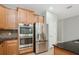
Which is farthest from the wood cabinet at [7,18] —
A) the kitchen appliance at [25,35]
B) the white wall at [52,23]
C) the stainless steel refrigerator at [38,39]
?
the white wall at [52,23]

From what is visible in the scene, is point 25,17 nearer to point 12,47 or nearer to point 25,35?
point 25,35

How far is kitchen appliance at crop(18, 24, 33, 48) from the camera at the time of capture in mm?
2953

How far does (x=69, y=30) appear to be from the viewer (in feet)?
7.52

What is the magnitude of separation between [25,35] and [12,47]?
489mm

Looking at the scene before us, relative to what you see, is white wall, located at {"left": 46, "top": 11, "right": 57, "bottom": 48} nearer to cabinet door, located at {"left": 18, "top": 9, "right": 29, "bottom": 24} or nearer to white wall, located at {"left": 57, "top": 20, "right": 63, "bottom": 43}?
white wall, located at {"left": 57, "top": 20, "right": 63, "bottom": 43}

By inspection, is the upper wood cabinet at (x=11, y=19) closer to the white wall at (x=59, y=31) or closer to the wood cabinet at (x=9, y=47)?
the wood cabinet at (x=9, y=47)

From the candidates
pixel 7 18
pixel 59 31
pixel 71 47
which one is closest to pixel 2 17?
pixel 7 18

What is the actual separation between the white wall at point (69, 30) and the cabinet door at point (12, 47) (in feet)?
4.21

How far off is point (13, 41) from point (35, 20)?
85 centimetres

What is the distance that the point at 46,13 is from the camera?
2357 mm

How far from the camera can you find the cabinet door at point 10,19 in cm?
304

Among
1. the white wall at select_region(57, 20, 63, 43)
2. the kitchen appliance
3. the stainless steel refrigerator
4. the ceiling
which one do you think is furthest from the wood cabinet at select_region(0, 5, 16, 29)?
the white wall at select_region(57, 20, 63, 43)
